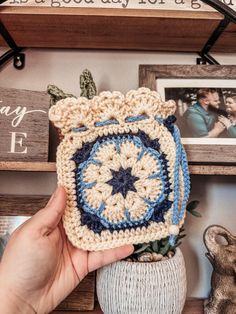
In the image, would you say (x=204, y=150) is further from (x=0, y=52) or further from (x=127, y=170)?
→ (x=0, y=52)

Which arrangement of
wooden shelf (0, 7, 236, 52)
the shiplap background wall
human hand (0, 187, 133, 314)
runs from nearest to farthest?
1. human hand (0, 187, 133, 314)
2. wooden shelf (0, 7, 236, 52)
3. the shiplap background wall

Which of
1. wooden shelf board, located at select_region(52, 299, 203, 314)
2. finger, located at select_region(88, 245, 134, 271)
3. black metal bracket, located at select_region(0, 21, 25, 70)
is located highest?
black metal bracket, located at select_region(0, 21, 25, 70)

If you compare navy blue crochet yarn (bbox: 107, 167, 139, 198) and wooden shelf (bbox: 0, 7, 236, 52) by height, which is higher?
wooden shelf (bbox: 0, 7, 236, 52)

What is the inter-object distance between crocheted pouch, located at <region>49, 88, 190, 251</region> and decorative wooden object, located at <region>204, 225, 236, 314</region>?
136 mm

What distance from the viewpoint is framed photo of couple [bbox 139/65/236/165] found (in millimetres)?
684

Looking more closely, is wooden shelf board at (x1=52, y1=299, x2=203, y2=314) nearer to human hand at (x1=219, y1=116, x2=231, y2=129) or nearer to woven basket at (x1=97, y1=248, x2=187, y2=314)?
woven basket at (x1=97, y1=248, x2=187, y2=314)

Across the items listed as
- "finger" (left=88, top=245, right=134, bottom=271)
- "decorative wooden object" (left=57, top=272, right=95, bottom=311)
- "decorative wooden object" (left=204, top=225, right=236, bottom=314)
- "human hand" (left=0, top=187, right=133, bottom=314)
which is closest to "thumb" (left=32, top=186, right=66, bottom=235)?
"human hand" (left=0, top=187, right=133, bottom=314)

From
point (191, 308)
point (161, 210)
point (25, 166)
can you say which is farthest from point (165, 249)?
point (25, 166)

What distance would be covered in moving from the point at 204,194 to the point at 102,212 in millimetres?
313

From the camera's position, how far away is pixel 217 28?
712mm

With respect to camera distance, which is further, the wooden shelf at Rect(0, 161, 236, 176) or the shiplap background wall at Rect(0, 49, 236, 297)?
the shiplap background wall at Rect(0, 49, 236, 297)

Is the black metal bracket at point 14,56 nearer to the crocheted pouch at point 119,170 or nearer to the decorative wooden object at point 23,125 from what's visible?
the decorative wooden object at point 23,125

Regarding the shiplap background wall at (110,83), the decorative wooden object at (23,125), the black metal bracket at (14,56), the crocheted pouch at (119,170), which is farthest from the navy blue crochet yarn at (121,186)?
the black metal bracket at (14,56)

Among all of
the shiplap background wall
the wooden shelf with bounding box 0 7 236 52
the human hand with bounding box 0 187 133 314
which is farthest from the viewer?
the shiplap background wall
